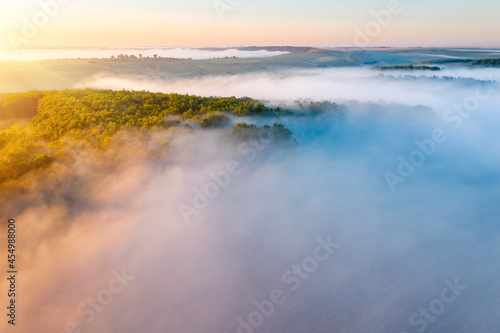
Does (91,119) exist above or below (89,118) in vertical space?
below

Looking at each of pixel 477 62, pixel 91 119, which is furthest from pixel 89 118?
pixel 477 62

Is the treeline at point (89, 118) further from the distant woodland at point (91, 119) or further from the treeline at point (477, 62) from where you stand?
the treeline at point (477, 62)

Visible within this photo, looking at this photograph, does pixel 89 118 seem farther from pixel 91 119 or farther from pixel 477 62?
pixel 477 62

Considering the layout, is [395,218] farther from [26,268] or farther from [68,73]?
[68,73]

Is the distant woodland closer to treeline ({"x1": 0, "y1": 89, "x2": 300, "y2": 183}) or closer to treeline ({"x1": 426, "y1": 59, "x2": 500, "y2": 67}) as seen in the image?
treeline ({"x1": 0, "y1": 89, "x2": 300, "y2": 183})

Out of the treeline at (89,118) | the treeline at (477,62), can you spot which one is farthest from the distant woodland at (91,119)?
the treeline at (477,62)

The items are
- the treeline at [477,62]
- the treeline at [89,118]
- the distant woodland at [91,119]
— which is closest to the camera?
the treeline at [89,118]

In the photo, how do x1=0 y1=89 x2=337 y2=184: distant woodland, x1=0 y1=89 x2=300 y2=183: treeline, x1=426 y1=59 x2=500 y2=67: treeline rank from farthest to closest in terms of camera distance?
x1=426 y1=59 x2=500 y2=67: treeline, x1=0 y1=89 x2=337 y2=184: distant woodland, x1=0 y1=89 x2=300 y2=183: treeline

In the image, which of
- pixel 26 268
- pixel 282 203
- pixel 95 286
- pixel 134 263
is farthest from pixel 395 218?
pixel 26 268

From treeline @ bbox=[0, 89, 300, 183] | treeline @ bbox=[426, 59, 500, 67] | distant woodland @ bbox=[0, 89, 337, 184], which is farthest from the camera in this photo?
treeline @ bbox=[426, 59, 500, 67]

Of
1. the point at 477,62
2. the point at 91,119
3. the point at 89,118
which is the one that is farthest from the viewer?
the point at 477,62

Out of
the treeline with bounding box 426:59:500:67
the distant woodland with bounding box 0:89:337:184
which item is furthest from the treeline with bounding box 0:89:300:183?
the treeline with bounding box 426:59:500:67
